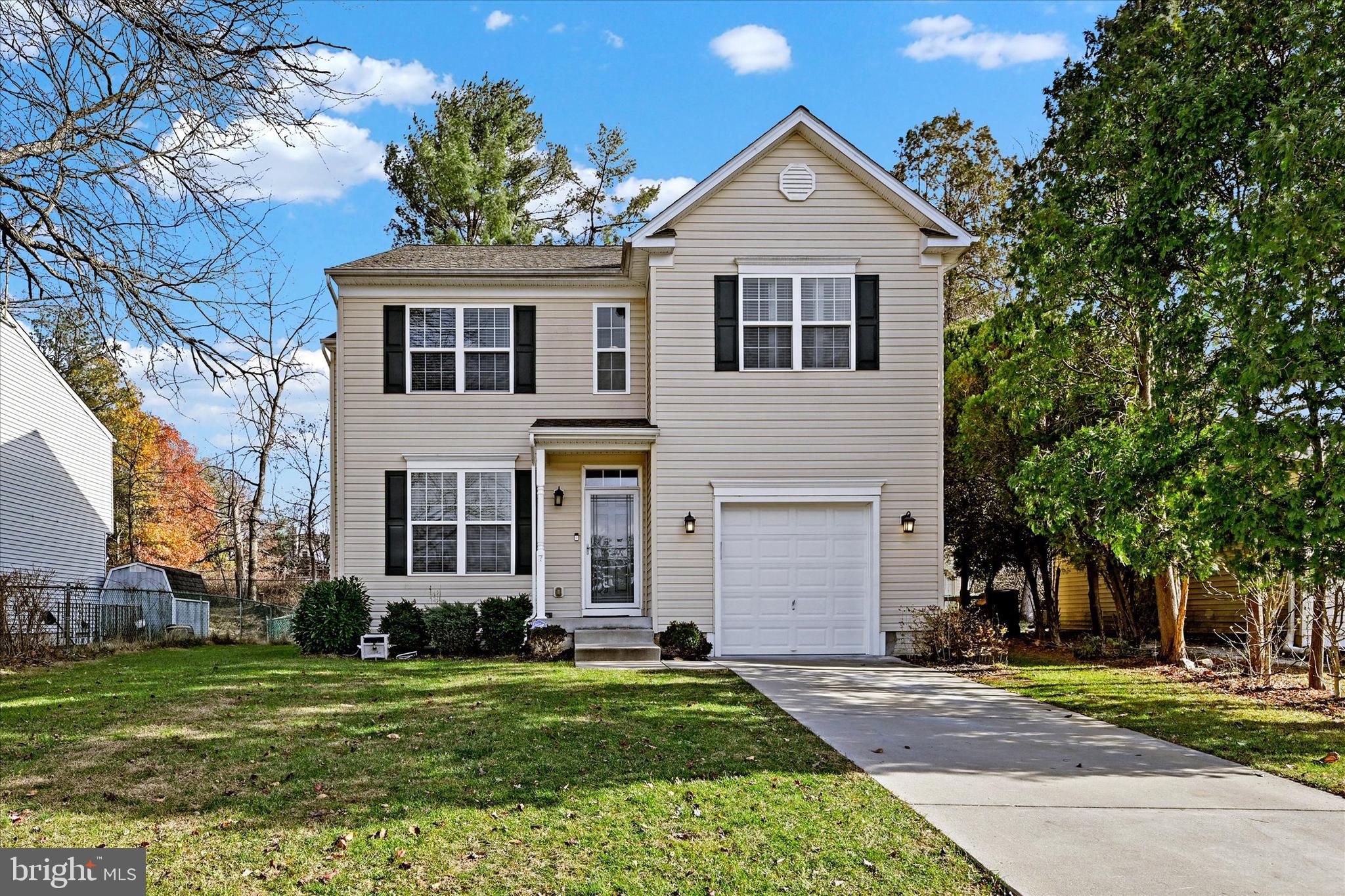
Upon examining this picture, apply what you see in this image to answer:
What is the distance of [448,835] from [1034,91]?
13345 millimetres

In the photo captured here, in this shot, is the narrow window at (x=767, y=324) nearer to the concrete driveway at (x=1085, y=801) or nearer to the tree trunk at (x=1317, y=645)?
the concrete driveway at (x=1085, y=801)

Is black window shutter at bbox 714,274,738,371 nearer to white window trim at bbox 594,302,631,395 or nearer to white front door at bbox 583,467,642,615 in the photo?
white window trim at bbox 594,302,631,395

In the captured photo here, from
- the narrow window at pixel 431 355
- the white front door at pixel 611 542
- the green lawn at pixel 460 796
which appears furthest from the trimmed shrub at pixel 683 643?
the narrow window at pixel 431 355

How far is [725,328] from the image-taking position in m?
15.8

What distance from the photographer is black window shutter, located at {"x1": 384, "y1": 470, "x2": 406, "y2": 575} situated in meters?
16.7

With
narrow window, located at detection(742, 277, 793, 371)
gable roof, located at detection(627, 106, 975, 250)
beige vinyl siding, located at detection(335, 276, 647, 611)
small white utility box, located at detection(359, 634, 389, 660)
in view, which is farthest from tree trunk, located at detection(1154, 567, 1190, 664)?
small white utility box, located at detection(359, 634, 389, 660)

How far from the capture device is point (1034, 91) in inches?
583

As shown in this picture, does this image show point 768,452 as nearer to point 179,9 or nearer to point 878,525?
point 878,525

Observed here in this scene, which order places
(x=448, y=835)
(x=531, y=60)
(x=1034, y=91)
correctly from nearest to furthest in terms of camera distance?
1. (x=448, y=835)
2. (x=1034, y=91)
3. (x=531, y=60)

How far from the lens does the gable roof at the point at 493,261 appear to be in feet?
55.5

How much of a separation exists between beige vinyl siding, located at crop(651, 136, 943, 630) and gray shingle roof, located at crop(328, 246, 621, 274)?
222 centimetres

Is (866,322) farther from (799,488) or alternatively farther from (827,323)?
(799,488)

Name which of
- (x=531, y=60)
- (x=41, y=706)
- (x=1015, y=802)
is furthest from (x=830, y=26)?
(x=531, y=60)

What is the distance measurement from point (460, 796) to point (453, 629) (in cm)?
936
